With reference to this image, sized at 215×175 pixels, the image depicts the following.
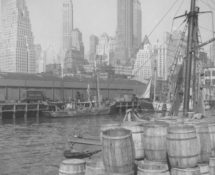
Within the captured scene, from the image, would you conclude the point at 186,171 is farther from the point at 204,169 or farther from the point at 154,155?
the point at 154,155

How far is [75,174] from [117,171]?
1.50m

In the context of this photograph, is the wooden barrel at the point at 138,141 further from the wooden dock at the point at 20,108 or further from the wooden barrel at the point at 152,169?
the wooden dock at the point at 20,108

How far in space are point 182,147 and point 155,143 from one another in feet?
2.74

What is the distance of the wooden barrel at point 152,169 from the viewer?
769 centimetres

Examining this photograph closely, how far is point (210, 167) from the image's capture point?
8.70 m

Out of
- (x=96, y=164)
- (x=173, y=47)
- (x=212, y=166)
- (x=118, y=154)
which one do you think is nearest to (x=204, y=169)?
(x=212, y=166)

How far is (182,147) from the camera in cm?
810

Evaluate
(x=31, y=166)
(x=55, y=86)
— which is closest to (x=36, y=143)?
(x=31, y=166)

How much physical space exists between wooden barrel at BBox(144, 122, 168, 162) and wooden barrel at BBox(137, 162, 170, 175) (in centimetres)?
53

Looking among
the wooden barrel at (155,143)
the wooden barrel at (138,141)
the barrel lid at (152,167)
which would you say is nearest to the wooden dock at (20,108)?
the wooden barrel at (138,141)

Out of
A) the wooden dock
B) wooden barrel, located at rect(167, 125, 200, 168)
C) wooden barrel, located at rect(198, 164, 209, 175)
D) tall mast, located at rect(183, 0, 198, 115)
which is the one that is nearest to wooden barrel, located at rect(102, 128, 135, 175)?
wooden barrel, located at rect(167, 125, 200, 168)

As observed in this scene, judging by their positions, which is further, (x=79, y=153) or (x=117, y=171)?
(x=79, y=153)

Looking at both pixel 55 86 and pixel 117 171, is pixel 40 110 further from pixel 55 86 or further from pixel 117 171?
pixel 117 171

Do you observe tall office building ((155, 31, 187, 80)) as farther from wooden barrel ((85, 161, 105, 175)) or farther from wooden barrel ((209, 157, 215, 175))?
wooden barrel ((85, 161, 105, 175))
